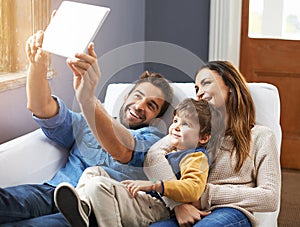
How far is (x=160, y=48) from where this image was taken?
236 cm

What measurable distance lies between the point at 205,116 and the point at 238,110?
0.68ft

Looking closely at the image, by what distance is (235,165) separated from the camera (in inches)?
82.1

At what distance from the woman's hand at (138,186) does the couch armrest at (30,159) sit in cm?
37

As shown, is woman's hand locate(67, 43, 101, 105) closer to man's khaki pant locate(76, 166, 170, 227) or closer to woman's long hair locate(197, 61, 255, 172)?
man's khaki pant locate(76, 166, 170, 227)

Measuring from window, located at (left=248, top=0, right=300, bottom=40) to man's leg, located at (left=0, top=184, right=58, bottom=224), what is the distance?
229 centimetres

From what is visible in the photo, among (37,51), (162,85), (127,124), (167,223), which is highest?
(37,51)

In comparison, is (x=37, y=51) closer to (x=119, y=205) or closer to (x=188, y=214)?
(x=119, y=205)

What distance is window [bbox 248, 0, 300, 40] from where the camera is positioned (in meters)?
3.94

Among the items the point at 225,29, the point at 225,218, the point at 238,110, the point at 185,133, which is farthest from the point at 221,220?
the point at 225,29

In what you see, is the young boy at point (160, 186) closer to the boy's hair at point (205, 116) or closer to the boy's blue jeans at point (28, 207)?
the boy's hair at point (205, 116)

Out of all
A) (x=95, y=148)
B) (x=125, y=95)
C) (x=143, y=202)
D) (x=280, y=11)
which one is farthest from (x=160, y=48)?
(x=280, y=11)

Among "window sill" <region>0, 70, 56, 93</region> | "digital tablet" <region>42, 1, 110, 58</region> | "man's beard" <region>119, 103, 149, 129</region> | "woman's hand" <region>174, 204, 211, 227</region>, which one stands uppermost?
"digital tablet" <region>42, 1, 110, 58</region>

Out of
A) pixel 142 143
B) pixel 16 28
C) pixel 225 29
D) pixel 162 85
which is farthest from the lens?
pixel 225 29

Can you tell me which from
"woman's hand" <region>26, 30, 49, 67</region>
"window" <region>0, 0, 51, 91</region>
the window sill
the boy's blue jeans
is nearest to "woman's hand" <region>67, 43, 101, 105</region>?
"woman's hand" <region>26, 30, 49, 67</region>
